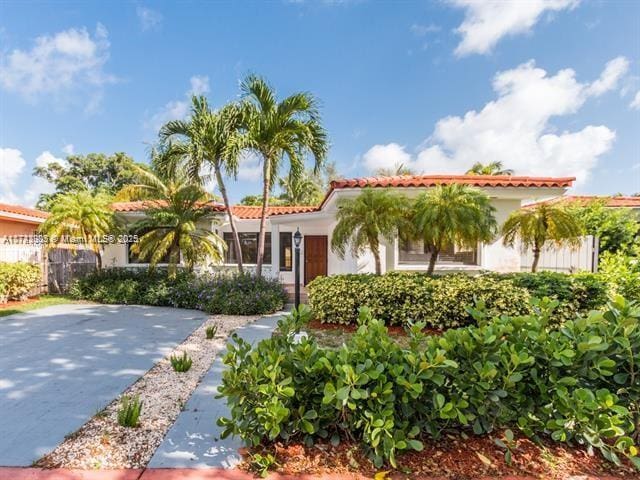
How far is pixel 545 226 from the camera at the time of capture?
763 centimetres

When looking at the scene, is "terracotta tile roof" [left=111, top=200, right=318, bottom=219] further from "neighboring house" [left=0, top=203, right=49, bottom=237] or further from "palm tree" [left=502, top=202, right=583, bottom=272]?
"palm tree" [left=502, top=202, right=583, bottom=272]

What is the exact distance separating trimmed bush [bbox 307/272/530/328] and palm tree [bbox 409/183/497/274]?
3.28 feet

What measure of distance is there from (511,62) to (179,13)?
35.5ft

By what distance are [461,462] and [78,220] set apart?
1301 cm

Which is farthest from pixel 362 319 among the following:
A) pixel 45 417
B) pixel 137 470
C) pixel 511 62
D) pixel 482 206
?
pixel 511 62

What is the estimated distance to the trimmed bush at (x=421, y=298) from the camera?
6590mm

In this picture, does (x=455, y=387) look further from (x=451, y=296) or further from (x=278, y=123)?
(x=278, y=123)

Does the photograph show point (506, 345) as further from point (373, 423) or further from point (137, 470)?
point (137, 470)

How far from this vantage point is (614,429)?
2.41 meters

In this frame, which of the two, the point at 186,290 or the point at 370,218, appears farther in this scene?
the point at 186,290

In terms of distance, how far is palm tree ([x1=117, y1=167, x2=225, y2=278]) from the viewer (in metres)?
10.2

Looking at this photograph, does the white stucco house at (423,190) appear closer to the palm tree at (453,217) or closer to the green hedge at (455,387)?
the palm tree at (453,217)

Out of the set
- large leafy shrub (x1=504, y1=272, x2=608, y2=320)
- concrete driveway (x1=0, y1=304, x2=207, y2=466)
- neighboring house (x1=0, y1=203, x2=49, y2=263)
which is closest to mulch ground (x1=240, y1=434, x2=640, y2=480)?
concrete driveway (x1=0, y1=304, x2=207, y2=466)

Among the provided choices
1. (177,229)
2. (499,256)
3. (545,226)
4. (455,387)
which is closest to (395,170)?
(499,256)
